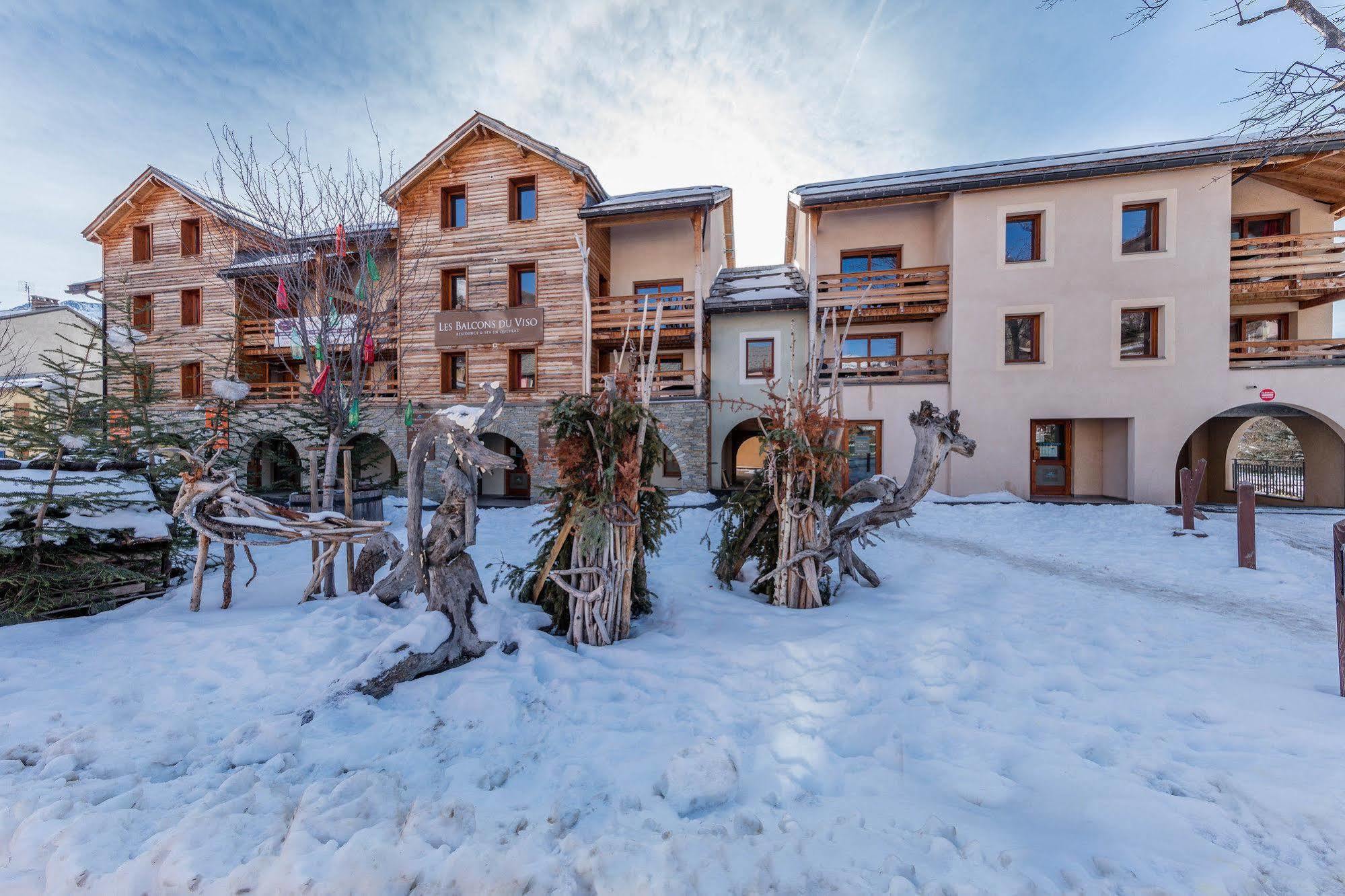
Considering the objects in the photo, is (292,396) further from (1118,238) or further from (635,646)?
(1118,238)

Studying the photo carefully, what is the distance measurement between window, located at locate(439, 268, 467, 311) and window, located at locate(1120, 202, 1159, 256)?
61.5ft

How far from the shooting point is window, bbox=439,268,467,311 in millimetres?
14922

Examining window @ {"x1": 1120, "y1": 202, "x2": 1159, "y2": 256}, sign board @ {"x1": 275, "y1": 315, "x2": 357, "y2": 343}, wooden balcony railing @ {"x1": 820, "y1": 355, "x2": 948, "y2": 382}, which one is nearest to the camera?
sign board @ {"x1": 275, "y1": 315, "x2": 357, "y2": 343}

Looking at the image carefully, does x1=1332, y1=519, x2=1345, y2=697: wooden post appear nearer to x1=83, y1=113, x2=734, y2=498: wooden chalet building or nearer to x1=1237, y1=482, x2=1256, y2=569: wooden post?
x1=1237, y1=482, x2=1256, y2=569: wooden post

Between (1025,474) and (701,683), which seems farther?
(1025,474)

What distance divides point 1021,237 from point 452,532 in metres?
16.3

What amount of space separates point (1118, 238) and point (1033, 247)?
74.2 inches

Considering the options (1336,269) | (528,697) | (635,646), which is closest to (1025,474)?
(1336,269)

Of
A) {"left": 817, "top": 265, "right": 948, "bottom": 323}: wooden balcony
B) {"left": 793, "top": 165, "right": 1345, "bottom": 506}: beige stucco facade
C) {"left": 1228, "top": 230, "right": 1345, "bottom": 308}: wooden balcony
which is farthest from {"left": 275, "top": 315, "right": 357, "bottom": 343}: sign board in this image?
{"left": 1228, "top": 230, "right": 1345, "bottom": 308}: wooden balcony

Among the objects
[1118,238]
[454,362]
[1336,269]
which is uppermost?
[1118,238]

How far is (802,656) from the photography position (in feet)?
12.6

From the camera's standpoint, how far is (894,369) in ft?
47.1

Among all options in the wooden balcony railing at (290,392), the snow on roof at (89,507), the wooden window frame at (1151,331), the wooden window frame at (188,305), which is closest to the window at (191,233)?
the wooden window frame at (188,305)

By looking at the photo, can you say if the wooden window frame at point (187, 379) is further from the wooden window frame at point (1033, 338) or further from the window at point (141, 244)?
the wooden window frame at point (1033, 338)
